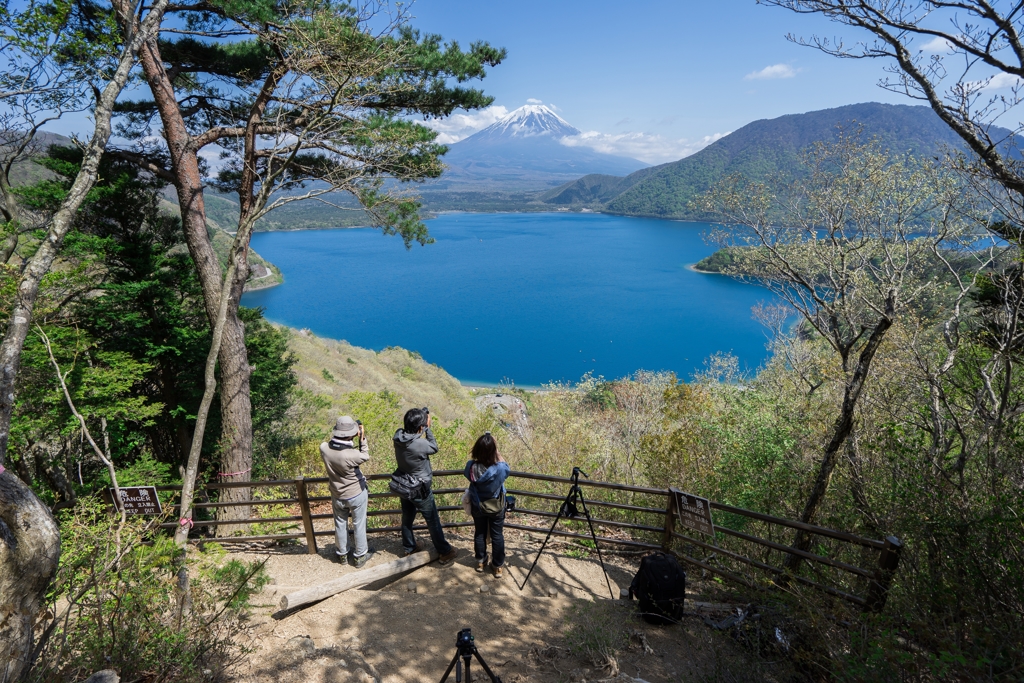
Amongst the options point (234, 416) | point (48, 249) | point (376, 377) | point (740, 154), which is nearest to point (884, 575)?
point (234, 416)

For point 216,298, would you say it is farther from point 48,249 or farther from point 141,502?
A: point 141,502

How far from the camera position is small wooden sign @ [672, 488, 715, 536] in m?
3.99

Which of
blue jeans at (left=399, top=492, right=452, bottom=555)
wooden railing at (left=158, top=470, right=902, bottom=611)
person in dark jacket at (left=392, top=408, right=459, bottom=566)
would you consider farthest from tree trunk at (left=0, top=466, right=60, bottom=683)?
blue jeans at (left=399, top=492, right=452, bottom=555)

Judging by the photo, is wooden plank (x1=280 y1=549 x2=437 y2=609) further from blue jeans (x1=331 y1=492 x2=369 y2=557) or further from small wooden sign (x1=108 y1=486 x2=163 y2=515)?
small wooden sign (x1=108 y1=486 x2=163 y2=515)

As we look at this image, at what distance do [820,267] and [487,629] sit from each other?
6.09m

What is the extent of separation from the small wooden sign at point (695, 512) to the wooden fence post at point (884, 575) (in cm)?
105

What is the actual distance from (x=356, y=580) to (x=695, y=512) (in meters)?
3.00

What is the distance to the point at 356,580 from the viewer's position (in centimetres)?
443

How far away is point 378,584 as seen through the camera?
4609mm

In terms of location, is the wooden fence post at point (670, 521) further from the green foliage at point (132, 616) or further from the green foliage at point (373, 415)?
the green foliage at point (373, 415)

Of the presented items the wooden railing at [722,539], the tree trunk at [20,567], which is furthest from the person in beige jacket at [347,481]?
the tree trunk at [20,567]

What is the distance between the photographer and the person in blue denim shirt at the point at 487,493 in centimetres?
427

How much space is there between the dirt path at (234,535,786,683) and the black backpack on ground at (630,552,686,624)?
10 cm

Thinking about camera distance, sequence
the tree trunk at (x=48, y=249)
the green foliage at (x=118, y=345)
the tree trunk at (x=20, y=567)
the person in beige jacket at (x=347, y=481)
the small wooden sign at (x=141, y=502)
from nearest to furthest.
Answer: the tree trunk at (x=20, y=567) → the small wooden sign at (x=141, y=502) → the tree trunk at (x=48, y=249) → the person in beige jacket at (x=347, y=481) → the green foliage at (x=118, y=345)
